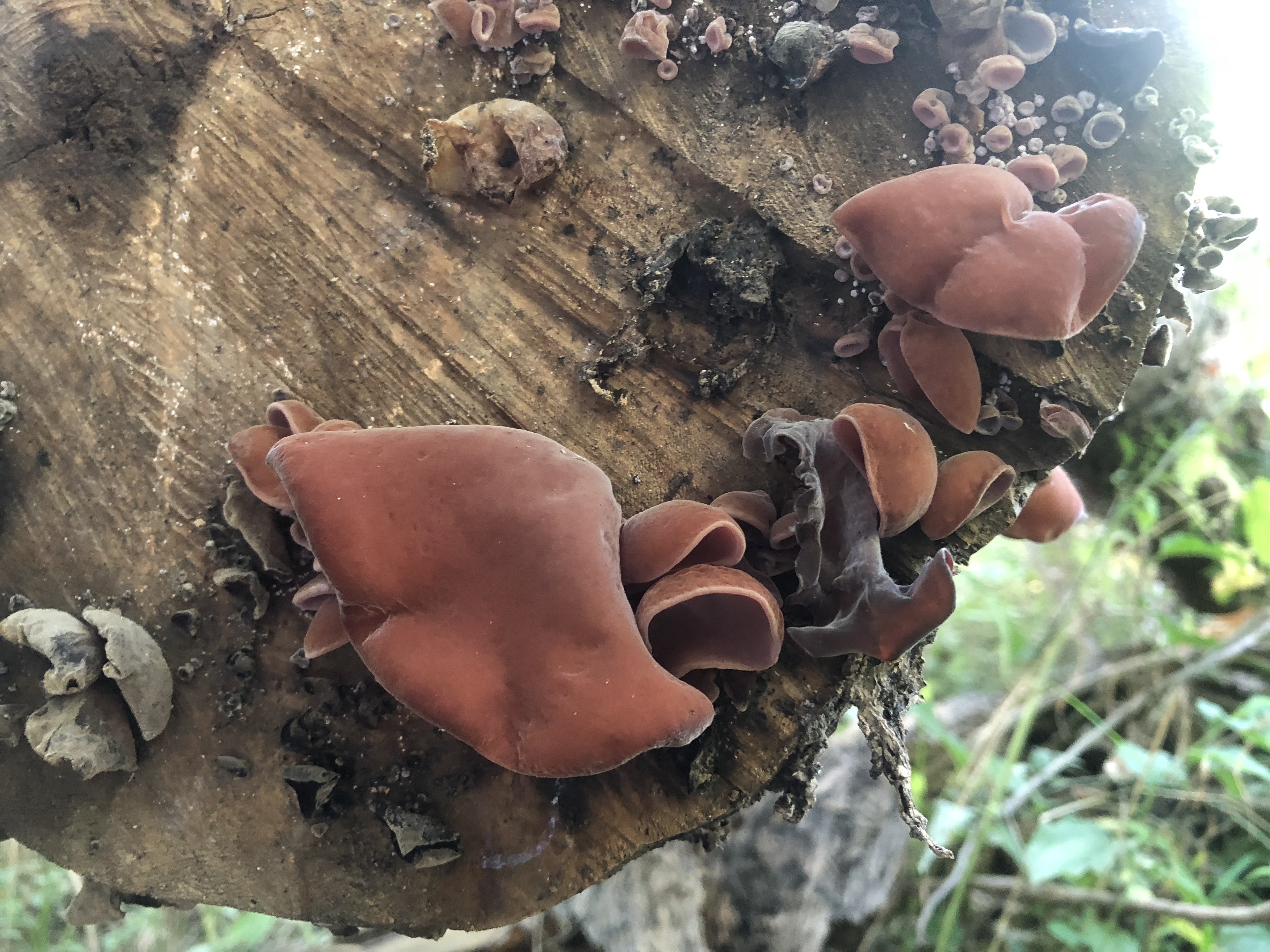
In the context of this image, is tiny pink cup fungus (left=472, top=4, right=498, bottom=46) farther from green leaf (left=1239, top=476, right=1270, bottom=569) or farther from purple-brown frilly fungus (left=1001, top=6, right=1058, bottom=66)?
green leaf (left=1239, top=476, right=1270, bottom=569)

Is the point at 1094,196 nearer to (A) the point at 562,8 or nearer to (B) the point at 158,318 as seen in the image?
(A) the point at 562,8

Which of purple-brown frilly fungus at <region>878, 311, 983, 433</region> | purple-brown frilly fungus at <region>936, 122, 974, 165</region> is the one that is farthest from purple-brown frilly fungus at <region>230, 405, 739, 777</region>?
purple-brown frilly fungus at <region>936, 122, 974, 165</region>

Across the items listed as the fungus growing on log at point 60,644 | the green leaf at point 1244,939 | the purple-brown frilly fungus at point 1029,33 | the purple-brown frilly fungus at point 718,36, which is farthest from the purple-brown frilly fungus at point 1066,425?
the green leaf at point 1244,939

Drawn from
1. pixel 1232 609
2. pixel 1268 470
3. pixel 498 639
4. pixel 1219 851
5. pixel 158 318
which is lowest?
pixel 1219 851

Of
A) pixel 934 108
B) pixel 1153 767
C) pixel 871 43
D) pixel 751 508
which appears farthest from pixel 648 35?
pixel 1153 767

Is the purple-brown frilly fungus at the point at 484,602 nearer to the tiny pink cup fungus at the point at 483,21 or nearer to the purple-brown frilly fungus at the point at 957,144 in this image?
the tiny pink cup fungus at the point at 483,21

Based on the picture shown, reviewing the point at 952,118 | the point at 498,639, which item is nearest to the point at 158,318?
the point at 498,639

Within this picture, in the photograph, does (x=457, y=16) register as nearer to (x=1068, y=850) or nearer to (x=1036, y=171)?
(x=1036, y=171)
